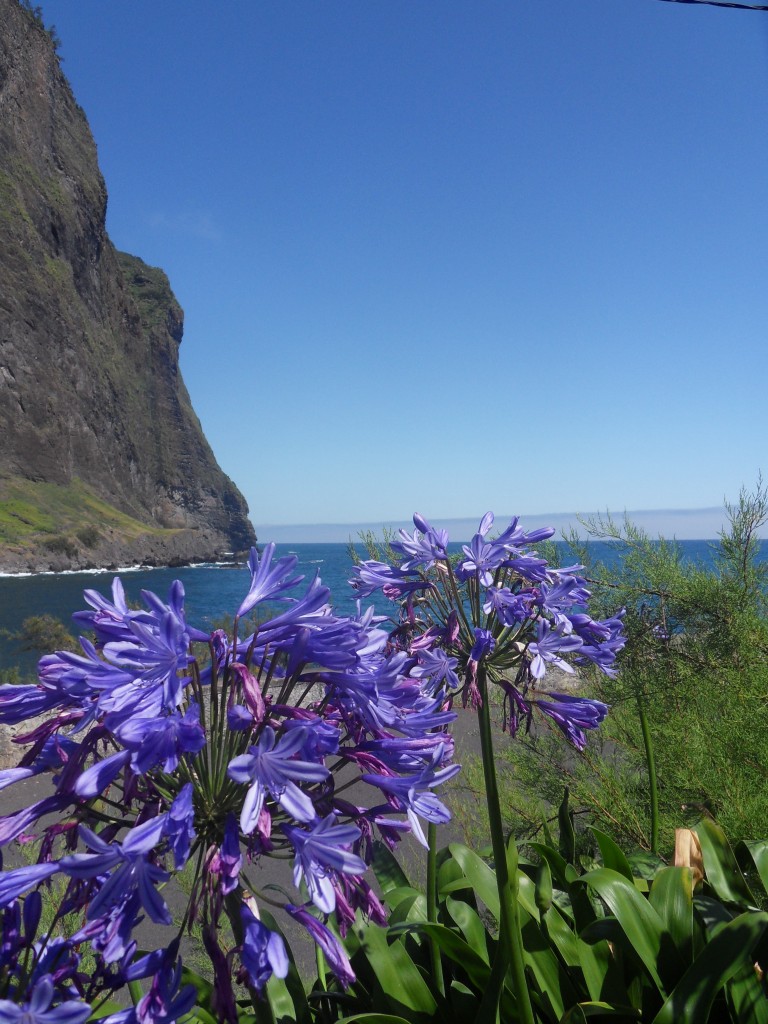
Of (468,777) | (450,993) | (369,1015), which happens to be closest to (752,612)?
(468,777)

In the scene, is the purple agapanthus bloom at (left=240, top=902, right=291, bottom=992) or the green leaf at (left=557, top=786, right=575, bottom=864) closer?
the purple agapanthus bloom at (left=240, top=902, right=291, bottom=992)

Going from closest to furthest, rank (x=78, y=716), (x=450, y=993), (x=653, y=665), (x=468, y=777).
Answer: (x=78, y=716) → (x=450, y=993) → (x=653, y=665) → (x=468, y=777)

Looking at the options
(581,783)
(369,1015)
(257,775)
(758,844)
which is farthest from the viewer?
(581,783)

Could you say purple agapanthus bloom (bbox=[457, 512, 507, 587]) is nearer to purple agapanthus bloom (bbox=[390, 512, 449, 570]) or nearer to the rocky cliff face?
purple agapanthus bloom (bbox=[390, 512, 449, 570])

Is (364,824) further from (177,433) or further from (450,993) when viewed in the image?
(177,433)

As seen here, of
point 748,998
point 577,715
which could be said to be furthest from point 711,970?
point 577,715

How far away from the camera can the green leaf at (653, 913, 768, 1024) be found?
6.38 ft

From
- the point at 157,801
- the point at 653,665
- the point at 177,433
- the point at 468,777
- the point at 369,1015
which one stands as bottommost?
the point at 468,777

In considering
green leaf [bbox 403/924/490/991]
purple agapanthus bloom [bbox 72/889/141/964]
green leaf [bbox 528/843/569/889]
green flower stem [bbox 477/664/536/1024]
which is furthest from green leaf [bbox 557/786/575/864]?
purple agapanthus bloom [bbox 72/889/141/964]

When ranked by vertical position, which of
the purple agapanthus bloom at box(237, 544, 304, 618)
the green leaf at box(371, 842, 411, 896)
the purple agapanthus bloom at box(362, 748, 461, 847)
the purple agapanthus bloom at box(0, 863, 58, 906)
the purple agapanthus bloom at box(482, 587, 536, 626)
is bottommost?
the green leaf at box(371, 842, 411, 896)

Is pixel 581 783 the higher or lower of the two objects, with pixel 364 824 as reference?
lower

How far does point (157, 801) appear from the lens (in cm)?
130

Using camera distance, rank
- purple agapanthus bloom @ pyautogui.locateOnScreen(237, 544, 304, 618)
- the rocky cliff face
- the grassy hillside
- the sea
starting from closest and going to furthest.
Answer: purple agapanthus bloom @ pyautogui.locateOnScreen(237, 544, 304, 618)
the sea
the grassy hillside
the rocky cliff face

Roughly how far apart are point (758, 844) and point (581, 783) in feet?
3.88
